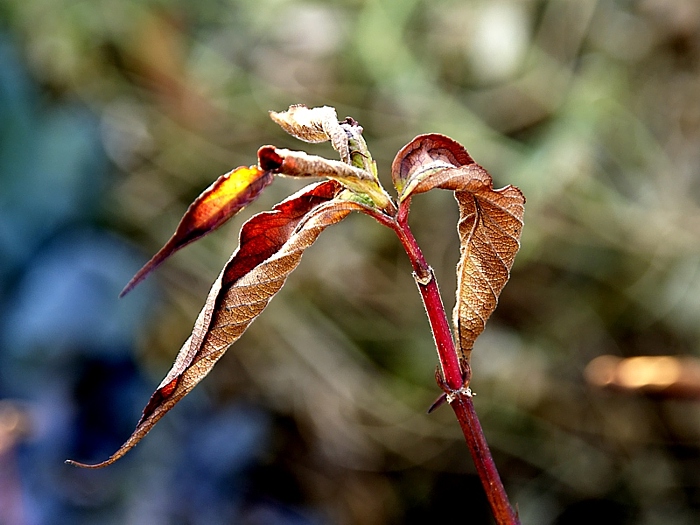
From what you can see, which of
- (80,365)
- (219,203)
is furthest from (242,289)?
(80,365)

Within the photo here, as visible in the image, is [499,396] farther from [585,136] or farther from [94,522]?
[94,522]

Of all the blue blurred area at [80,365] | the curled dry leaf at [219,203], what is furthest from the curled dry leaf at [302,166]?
the blue blurred area at [80,365]

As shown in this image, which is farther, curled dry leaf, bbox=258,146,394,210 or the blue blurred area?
the blue blurred area

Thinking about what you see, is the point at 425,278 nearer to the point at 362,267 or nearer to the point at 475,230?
the point at 475,230

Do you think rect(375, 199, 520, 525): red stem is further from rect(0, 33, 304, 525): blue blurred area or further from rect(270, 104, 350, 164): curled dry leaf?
rect(0, 33, 304, 525): blue blurred area

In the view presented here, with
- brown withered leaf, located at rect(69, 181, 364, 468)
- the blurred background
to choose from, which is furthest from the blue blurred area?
brown withered leaf, located at rect(69, 181, 364, 468)

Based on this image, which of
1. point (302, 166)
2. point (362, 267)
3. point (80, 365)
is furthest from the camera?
point (362, 267)

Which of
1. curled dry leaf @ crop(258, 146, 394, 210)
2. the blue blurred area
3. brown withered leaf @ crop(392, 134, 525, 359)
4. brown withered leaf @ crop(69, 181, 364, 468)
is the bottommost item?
brown withered leaf @ crop(69, 181, 364, 468)

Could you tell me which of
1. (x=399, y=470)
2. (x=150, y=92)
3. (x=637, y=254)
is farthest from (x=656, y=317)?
(x=150, y=92)
